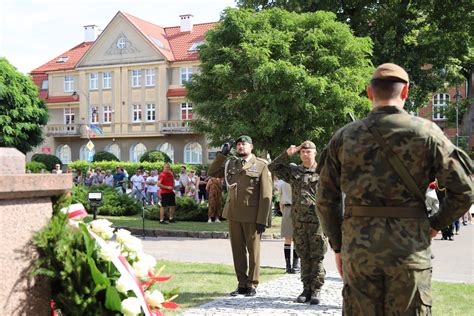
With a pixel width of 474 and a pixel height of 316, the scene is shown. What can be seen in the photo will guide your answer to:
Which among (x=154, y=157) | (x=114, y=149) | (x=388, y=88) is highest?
(x=114, y=149)

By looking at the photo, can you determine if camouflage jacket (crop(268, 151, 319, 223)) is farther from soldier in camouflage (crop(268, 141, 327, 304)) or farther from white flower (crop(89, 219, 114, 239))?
white flower (crop(89, 219, 114, 239))

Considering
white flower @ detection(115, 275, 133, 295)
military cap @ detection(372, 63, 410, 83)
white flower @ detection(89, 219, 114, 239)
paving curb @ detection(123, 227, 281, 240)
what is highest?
military cap @ detection(372, 63, 410, 83)

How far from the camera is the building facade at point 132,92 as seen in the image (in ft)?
201

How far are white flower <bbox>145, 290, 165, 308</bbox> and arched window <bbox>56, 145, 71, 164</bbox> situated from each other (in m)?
66.0

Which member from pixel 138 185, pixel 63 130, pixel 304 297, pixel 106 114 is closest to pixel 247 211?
pixel 304 297

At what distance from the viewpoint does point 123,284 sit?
11.5 ft

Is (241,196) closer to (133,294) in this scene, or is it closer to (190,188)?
(133,294)

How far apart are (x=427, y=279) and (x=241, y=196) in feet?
15.9

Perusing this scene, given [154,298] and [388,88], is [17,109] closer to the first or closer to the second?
[154,298]

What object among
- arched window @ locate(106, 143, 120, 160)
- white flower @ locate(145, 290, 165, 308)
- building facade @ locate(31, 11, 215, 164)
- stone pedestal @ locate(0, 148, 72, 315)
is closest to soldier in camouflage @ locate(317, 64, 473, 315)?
white flower @ locate(145, 290, 165, 308)

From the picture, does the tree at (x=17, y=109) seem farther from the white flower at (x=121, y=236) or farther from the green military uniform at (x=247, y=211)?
the white flower at (x=121, y=236)

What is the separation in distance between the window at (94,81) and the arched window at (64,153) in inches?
306

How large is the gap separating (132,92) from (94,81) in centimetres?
462

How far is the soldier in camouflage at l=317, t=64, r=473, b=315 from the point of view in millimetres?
3857
